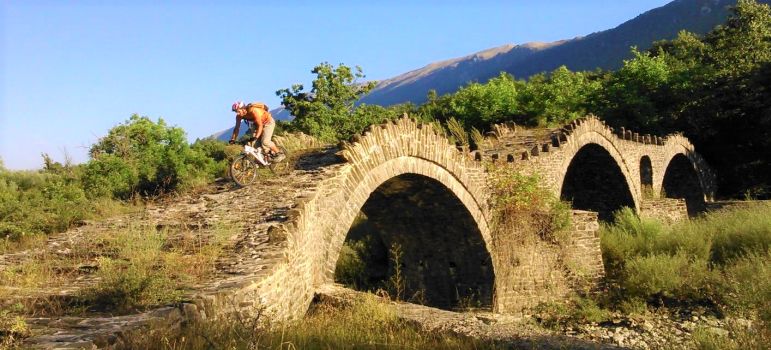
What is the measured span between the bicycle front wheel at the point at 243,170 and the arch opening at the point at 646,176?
1850 cm

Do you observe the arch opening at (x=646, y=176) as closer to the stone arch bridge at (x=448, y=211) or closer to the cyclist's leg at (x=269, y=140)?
the stone arch bridge at (x=448, y=211)

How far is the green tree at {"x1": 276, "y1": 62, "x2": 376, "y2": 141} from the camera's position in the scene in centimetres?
3075

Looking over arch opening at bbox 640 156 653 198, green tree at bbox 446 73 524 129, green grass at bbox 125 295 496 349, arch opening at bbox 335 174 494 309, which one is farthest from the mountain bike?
green tree at bbox 446 73 524 129

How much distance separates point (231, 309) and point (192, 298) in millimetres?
353

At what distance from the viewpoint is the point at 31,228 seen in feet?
30.1

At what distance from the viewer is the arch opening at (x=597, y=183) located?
65.3 ft

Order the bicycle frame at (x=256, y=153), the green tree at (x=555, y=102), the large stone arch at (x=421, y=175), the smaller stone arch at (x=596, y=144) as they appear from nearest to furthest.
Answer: the large stone arch at (x=421, y=175) < the bicycle frame at (x=256, y=153) < the smaller stone arch at (x=596, y=144) < the green tree at (x=555, y=102)

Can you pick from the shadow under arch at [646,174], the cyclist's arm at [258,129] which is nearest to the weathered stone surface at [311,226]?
the cyclist's arm at [258,129]

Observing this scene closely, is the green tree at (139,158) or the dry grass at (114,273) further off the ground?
the green tree at (139,158)

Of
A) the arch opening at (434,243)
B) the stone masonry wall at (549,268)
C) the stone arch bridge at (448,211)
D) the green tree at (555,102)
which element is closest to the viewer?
the stone arch bridge at (448,211)

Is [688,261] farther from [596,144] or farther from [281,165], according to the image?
[281,165]

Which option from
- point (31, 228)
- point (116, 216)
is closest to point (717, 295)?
point (116, 216)

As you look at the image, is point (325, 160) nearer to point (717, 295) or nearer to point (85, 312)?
point (85, 312)

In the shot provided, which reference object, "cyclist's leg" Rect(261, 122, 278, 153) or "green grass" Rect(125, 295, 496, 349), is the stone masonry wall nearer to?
"cyclist's leg" Rect(261, 122, 278, 153)
